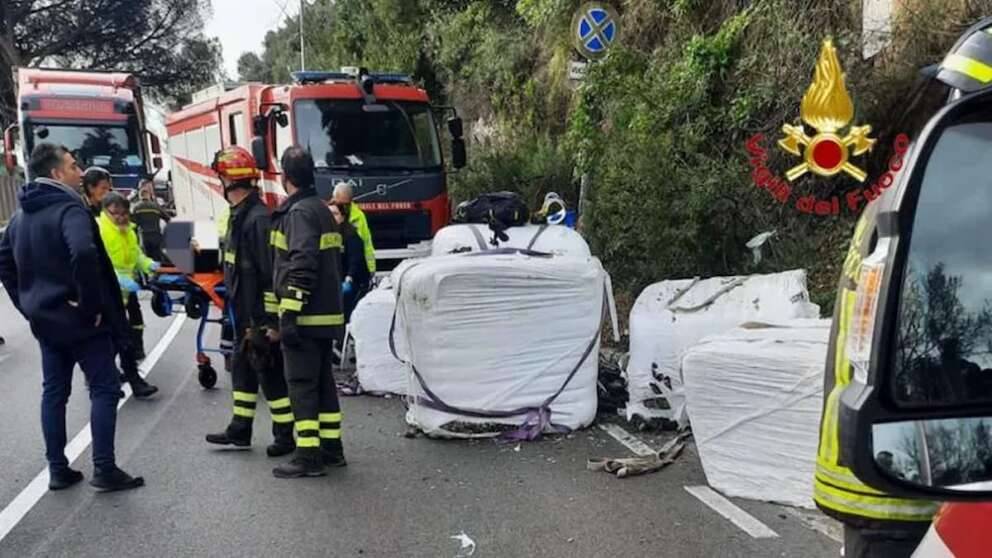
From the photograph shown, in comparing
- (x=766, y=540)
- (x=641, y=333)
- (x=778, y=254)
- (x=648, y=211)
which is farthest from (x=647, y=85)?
(x=766, y=540)

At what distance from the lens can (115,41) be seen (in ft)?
133

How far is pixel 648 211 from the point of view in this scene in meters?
8.40

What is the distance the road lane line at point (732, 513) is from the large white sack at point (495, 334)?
1.27 metres

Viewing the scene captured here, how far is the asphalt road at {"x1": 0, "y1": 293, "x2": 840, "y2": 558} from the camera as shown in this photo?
4105mm

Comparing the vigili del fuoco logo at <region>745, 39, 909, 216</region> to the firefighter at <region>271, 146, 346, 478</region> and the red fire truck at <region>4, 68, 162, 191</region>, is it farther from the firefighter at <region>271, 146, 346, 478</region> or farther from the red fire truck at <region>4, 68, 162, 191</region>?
the red fire truck at <region>4, 68, 162, 191</region>

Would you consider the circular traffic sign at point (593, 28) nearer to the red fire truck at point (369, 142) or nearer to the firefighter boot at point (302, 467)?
the red fire truck at point (369, 142)

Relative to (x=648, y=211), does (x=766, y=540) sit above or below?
below

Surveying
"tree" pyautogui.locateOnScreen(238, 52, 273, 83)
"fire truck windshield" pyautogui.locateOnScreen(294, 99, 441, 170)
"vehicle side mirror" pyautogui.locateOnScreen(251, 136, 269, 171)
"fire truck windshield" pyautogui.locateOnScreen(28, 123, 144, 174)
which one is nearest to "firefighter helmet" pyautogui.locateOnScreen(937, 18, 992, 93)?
"fire truck windshield" pyautogui.locateOnScreen(294, 99, 441, 170)

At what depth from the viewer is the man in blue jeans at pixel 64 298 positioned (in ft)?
15.6

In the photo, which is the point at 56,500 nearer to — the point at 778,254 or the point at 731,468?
the point at 731,468

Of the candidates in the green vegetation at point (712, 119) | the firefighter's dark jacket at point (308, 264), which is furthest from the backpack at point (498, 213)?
the green vegetation at point (712, 119)

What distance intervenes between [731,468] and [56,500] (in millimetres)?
3605

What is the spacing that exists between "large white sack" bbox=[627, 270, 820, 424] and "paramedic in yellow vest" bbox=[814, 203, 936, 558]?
3.42m

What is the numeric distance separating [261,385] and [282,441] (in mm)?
374
